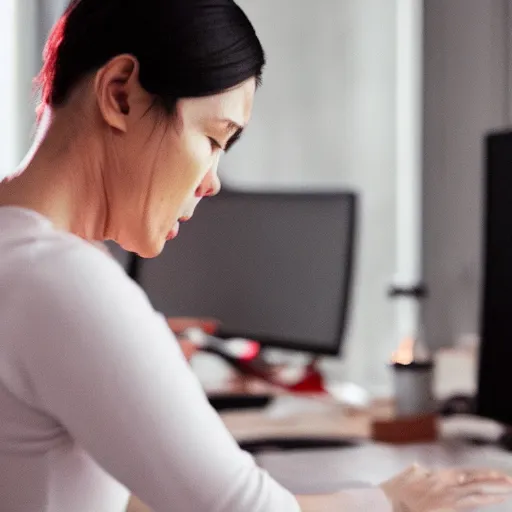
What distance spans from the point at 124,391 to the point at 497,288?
98 cm

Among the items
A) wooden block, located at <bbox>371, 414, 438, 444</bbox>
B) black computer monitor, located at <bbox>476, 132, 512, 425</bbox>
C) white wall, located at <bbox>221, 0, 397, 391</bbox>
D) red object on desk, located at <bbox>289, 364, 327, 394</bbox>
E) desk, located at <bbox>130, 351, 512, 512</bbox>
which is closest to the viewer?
desk, located at <bbox>130, 351, 512, 512</bbox>

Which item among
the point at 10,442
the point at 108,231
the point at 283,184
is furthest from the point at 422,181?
the point at 10,442

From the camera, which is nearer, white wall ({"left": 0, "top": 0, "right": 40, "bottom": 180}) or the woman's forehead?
the woman's forehead

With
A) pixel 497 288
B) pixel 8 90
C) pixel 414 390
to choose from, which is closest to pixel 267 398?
pixel 414 390

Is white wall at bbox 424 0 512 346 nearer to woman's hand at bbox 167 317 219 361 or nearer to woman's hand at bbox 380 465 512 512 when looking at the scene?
woman's hand at bbox 167 317 219 361

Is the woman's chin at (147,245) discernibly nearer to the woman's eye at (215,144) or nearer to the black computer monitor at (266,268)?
the woman's eye at (215,144)

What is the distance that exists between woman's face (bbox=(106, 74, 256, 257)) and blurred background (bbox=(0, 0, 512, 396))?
2069 millimetres

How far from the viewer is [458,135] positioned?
2791 mm

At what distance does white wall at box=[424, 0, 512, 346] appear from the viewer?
2.73 meters

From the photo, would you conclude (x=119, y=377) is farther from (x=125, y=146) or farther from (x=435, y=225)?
(x=435, y=225)

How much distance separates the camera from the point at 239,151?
2.99 m

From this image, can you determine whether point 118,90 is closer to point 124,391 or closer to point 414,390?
point 124,391

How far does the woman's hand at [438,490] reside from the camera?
0.79 m

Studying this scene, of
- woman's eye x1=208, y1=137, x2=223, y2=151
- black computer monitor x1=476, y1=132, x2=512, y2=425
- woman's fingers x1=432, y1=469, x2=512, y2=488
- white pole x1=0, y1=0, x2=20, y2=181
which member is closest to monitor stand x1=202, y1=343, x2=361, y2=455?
black computer monitor x1=476, y1=132, x2=512, y2=425
